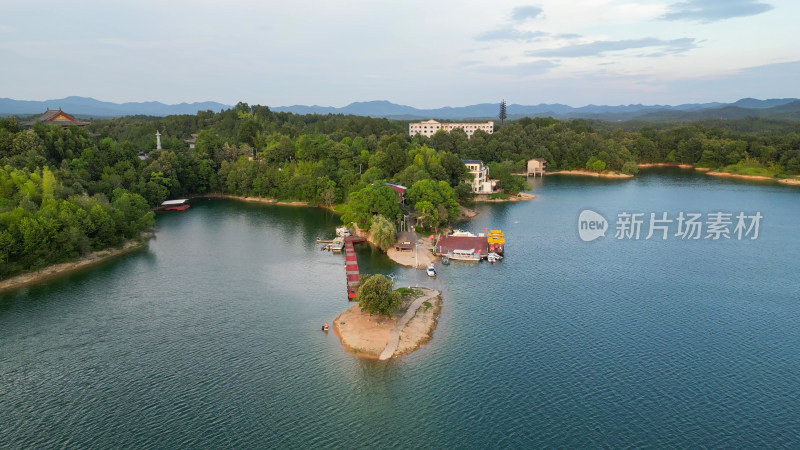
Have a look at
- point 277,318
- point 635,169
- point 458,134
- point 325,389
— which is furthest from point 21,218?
point 635,169

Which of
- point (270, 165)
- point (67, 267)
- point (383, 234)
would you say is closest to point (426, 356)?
point (383, 234)

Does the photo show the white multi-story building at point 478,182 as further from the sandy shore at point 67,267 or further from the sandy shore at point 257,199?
the sandy shore at point 67,267

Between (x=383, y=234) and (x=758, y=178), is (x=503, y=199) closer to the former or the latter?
(x=383, y=234)

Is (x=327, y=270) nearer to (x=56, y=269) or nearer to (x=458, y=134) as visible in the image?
(x=56, y=269)

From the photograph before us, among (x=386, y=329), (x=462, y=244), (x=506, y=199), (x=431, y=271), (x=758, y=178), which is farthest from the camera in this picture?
(x=758, y=178)

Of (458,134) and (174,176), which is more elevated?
(458,134)
